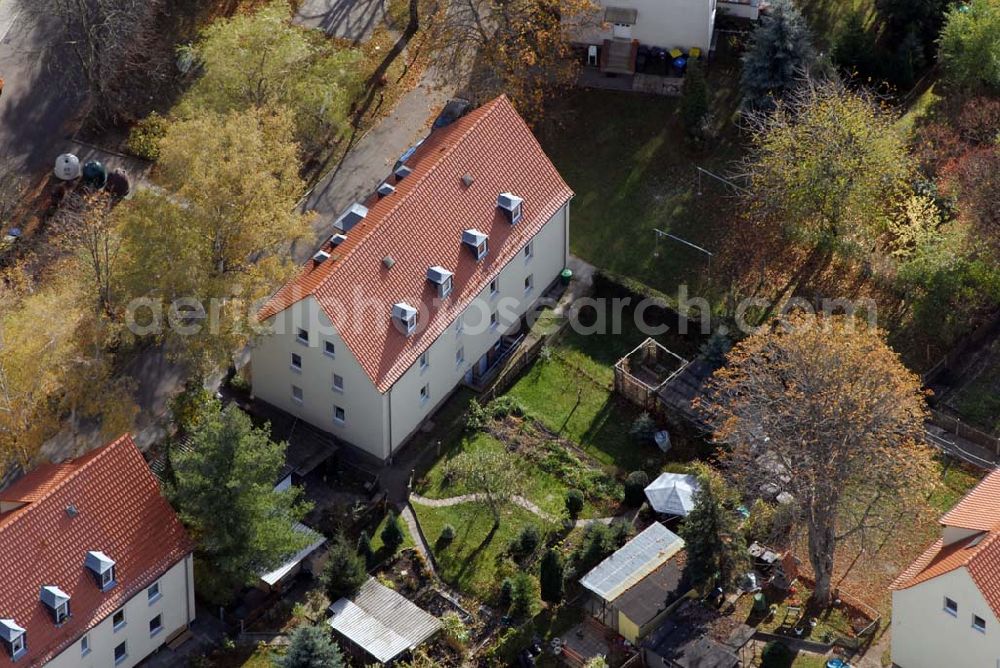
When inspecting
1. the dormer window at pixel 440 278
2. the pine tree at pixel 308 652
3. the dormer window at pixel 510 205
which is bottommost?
the pine tree at pixel 308 652

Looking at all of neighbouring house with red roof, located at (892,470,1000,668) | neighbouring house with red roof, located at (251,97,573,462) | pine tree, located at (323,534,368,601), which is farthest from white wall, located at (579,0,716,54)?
pine tree, located at (323,534,368,601)

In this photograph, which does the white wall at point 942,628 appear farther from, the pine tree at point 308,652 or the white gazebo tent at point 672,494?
the pine tree at point 308,652

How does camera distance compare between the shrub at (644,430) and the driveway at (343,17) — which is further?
the driveway at (343,17)

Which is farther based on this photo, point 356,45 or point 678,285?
point 356,45

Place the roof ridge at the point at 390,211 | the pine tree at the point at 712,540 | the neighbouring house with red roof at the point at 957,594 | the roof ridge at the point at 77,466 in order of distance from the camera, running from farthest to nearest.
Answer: the roof ridge at the point at 390,211, the pine tree at the point at 712,540, the roof ridge at the point at 77,466, the neighbouring house with red roof at the point at 957,594

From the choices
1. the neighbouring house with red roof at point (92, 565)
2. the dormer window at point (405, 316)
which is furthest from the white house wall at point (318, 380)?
the neighbouring house with red roof at point (92, 565)

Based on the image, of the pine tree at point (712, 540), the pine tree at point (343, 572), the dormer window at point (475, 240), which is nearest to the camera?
the pine tree at point (712, 540)

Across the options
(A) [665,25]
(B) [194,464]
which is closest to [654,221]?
(A) [665,25]

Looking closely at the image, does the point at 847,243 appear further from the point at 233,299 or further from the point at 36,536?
the point at 36,536
